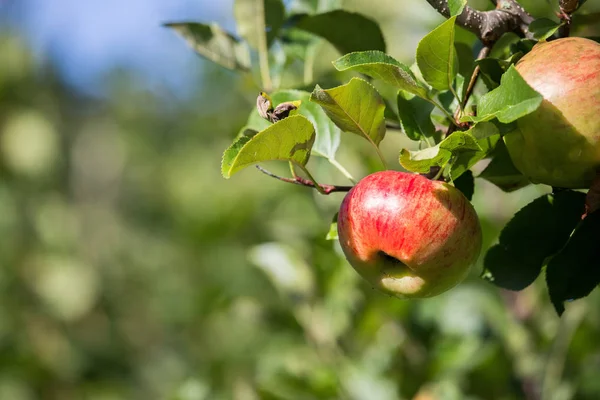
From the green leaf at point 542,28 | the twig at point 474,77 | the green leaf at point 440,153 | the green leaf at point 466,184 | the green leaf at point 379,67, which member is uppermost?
the green leaf at point 542,28

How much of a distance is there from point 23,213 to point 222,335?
1272 millimetres

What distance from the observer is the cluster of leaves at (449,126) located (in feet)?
2.21

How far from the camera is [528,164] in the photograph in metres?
0.71

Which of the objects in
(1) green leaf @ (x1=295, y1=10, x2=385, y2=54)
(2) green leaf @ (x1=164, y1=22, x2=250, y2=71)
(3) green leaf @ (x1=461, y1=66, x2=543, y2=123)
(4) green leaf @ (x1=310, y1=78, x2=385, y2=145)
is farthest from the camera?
(2) green leaf @ (x1=164, y1=22, x2=250, y2=71)

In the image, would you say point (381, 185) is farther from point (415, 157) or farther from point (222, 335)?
point (222, 335)

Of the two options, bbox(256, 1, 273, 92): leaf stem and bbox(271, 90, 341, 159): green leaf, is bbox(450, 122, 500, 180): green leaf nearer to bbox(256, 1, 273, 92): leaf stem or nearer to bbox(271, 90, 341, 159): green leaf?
bbox(271, 90, 341, 159): green leaf

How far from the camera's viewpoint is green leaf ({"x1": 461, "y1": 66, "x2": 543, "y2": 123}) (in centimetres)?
60

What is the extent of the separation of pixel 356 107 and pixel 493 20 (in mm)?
182

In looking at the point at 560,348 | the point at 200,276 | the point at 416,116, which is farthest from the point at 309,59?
the point at 200,276

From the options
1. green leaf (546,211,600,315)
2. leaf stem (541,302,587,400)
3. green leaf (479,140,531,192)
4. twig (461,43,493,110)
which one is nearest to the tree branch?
twig (461,43,493,110)

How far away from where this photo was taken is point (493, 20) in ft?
2.52

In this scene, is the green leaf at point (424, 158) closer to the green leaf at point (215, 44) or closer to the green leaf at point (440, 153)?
the green leaf at point (440, 153)

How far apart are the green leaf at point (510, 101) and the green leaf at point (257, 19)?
0.53 meters

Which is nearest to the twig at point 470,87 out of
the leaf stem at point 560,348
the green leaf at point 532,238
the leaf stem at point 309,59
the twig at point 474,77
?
the twig at point 474,77
